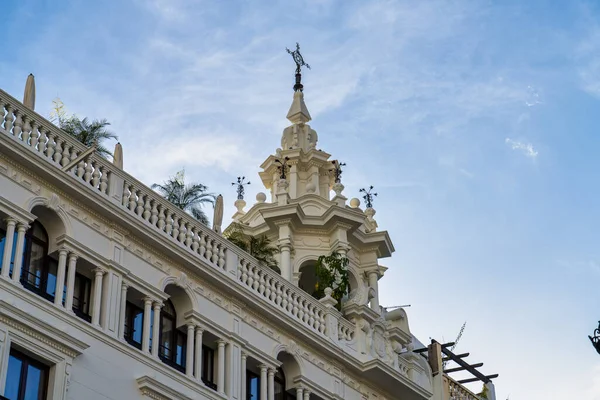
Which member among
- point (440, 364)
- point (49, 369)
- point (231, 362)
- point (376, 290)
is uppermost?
point (376, 290)

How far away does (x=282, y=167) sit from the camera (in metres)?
44.4

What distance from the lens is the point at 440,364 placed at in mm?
33438

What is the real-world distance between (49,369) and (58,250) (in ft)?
8.43

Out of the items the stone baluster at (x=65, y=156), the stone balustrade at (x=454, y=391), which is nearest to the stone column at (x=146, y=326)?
the stone baluster at (x=65, y=156)

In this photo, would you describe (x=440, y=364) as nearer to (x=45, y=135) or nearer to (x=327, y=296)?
(x=327, y=296)

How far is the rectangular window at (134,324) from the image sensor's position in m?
24.2

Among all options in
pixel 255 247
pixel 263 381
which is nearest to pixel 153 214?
pixel 263 381

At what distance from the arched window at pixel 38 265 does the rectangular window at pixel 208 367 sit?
429 centimetres

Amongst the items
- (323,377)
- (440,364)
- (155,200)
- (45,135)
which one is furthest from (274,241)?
(45,135)

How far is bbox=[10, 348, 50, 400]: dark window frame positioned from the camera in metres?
21.3

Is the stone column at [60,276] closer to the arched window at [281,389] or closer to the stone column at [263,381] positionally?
the stone column at [263,381]

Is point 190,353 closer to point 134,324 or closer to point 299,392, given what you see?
point 134,324

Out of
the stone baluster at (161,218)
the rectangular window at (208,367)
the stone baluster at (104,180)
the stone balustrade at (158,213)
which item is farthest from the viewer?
the stone baluster at (161,218)

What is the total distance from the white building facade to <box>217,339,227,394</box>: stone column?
1.4 inches
